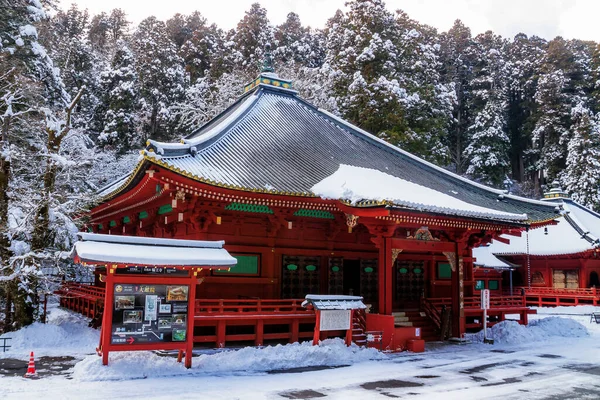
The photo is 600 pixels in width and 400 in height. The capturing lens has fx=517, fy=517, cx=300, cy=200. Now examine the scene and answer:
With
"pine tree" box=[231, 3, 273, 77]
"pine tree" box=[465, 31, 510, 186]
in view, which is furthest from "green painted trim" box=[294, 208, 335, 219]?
"pine tree" box=[465, 31, 510, 186]

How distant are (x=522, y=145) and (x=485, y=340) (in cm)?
4619

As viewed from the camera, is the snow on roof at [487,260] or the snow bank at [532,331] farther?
the snow on roof at [487,260]

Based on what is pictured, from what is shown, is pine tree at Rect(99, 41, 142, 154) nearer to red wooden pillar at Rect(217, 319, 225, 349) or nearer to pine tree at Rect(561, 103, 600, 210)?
red wooden pillar at Rect(217, 319, 225, 349)

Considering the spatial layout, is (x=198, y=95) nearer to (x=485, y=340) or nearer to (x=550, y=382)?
(x=485, y=340)

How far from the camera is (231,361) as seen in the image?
1305 centimetres

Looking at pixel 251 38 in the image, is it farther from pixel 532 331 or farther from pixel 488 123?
pixel 532 331

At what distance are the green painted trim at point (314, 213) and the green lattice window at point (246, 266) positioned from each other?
2.12 m

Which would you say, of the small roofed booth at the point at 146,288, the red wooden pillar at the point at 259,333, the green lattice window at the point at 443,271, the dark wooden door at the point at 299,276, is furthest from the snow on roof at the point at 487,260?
the small roofed booth at the point at 146,288

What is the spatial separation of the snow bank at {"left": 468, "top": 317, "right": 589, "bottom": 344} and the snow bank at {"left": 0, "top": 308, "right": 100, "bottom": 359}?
1378 cm

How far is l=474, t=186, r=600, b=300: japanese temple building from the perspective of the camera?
3488 centimetres

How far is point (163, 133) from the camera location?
4322 centimetres

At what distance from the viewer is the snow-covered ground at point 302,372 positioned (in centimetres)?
1062

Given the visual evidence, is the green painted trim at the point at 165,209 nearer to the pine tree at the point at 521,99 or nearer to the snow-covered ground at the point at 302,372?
the snow-covered ground at the point at 302,372

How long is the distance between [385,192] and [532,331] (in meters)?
9.32
